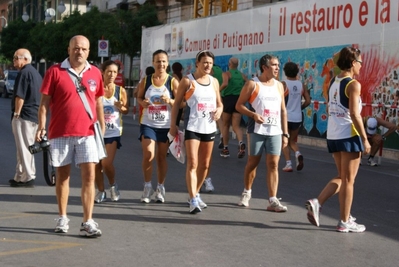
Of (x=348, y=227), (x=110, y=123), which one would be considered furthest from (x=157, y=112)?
(x=348, y=227)

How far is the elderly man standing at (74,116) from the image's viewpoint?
7.87 metres

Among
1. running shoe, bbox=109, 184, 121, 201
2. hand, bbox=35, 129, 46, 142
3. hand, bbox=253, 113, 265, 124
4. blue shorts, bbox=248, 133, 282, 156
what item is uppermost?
hand, bbox=253, 113, 265, 124

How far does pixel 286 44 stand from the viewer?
21641mm

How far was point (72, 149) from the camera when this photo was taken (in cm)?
797

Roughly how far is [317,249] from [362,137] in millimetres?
1308

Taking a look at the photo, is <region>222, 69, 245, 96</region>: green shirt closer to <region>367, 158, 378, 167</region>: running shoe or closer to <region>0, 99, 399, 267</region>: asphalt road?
<region>367, 158, 378, 167</region>: running shoe

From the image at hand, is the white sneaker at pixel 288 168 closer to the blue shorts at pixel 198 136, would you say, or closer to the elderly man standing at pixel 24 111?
the elderly man standing at pixel 24 111

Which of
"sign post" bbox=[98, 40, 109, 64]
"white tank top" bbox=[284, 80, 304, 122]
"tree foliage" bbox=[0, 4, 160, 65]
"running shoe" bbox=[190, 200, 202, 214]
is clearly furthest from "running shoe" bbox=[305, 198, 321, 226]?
"tree foliage" bbox=[0, 4, 160, 65]

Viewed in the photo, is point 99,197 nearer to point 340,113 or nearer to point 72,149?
point 72,149

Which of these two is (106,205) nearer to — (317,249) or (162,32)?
(317,249)

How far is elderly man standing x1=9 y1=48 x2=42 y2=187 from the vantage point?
1141 centimetres

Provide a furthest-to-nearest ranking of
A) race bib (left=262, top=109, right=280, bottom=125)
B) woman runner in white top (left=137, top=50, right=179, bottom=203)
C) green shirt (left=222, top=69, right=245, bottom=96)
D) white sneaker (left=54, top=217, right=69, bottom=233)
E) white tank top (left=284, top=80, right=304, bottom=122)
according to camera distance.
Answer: green shirt (left=222, top=69, right=245, bottom=96) < white tank top (left=284, top=80, right=304, bottom=122) < woman runner in white top (left=137, top=50, right=179, bottom=203) < race bib (left=262, top=109, right=280, bottom=125) < white sneaker (left=54, top=217, right=69, bottom=233)

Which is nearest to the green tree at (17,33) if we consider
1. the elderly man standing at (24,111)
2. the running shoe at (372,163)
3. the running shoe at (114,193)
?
the running shoe at (372,163)

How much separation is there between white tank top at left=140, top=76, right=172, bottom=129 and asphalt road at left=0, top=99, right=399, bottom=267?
0.94 metres
